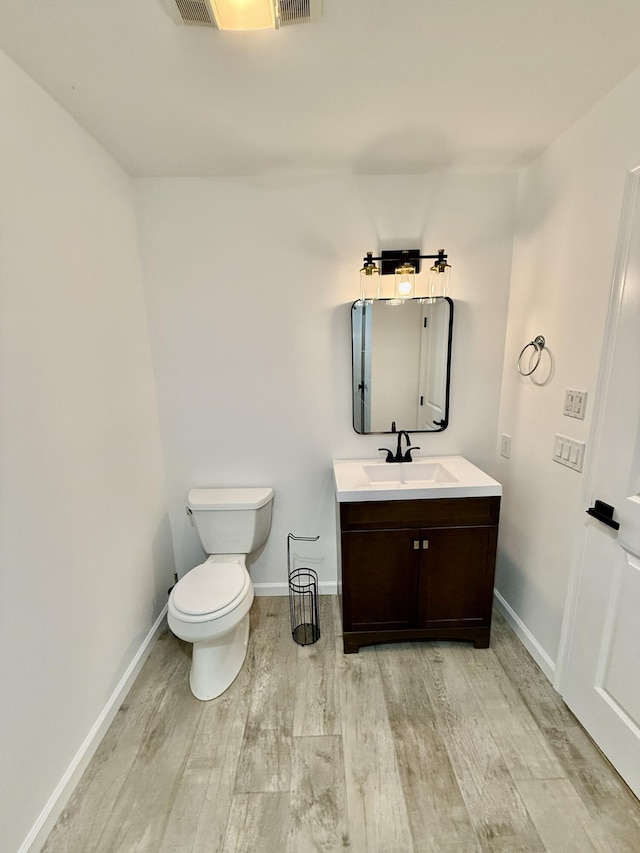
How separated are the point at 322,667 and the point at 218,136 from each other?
2.47 meters

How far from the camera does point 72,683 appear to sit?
130 centimetres

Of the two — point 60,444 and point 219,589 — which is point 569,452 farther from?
point 60,444

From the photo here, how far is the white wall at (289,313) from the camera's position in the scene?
6.04 ft

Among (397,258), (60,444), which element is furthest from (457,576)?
(60,444)

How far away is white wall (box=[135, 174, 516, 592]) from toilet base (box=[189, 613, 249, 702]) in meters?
0.72

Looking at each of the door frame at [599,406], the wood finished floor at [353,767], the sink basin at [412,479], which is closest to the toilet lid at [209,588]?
the wood finished floor at [353,767]

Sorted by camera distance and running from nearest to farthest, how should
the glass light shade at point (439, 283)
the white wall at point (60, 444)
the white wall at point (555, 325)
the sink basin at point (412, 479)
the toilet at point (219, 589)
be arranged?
the white wall at point (60, 444)
the white wall at point (555, 325)
the toilet at point (219, 589)
the sink basin at point (412, 479)
the glass light shade at point (439, 283)

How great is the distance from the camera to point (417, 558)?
1.72 meters

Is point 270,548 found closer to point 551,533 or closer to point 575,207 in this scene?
point 551,533

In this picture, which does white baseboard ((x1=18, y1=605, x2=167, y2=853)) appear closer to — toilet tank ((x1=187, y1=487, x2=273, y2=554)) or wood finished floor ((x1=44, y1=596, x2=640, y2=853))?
wood finished floor ((x1=44, y1=596, x2=640, y2=853))

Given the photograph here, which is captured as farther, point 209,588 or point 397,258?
point 397,258

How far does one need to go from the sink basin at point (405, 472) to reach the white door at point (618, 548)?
754 millimetres

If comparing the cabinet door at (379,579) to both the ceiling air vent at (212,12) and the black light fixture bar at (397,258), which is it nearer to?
the black light fixture bar at (397,258)

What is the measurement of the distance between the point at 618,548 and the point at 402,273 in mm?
1500
